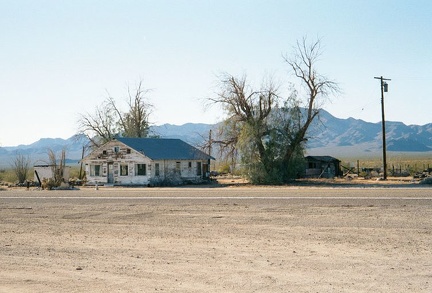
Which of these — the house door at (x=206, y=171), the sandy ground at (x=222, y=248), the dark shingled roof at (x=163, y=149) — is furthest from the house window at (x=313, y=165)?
the sandy ground at (x=222, y=248)

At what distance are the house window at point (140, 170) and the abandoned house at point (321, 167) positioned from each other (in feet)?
53.7

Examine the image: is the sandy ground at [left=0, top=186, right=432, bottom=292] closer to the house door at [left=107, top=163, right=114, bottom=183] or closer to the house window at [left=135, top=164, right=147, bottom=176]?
the house window at [left=135, top=164, right=147, bottom=176]

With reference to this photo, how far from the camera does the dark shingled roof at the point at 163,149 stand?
54750 millimetres

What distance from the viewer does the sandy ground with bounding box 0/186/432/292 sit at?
12.2 metres

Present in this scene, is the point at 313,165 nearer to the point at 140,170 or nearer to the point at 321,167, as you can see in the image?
the point at 321,167

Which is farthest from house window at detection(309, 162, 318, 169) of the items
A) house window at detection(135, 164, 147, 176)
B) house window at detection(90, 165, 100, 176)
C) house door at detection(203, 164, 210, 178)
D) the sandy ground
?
the sandy ground

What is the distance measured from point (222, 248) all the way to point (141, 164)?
3832 cm

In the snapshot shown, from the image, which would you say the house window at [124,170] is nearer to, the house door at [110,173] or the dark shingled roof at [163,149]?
the house door at [110,173]

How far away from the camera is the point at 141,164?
5416 centimetres

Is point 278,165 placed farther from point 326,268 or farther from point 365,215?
point 326,268

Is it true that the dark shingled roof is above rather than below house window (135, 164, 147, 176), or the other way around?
above

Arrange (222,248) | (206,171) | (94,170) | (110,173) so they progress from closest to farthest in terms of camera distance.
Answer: (222,248) → (110,173) → (94,170) → (206,171)

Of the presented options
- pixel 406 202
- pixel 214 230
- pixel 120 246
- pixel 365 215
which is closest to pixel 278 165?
pixel 406 202

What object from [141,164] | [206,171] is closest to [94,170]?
[141,164]
